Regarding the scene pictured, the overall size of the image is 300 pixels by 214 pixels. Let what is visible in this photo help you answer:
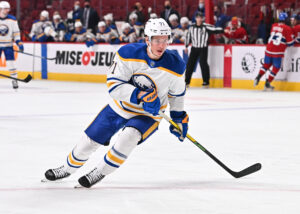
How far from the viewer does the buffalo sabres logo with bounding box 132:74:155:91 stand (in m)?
4.28

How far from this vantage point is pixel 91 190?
416cm

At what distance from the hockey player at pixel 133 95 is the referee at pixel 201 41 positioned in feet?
33.2

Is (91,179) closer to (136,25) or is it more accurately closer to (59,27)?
(136,25)

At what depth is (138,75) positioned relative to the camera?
4.29 meters

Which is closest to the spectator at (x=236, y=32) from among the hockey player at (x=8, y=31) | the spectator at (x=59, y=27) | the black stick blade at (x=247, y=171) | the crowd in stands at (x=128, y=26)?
the crowd in stands at (x=128, y=26)

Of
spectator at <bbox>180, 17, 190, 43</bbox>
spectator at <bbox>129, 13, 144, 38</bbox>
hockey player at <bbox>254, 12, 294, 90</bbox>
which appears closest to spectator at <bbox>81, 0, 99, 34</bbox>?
spectator at <bbox>129, 13, 144, 38</bbox>

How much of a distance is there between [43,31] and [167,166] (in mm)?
12979

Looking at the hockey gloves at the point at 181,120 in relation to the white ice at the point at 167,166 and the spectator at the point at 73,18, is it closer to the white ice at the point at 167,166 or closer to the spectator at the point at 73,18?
the white ice at the point at 167,166

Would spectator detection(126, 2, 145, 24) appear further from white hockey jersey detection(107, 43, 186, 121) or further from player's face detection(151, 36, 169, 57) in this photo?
player's face detection(151, 36, 169, 57)

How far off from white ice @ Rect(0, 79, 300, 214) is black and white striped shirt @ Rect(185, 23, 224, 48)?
182 inches

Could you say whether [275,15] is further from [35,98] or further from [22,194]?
[22,194]

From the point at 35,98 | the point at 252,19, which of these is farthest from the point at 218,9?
the point at 35,98

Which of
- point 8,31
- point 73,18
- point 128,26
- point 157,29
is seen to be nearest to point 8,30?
point 8,31

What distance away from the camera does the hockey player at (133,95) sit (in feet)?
13.6
